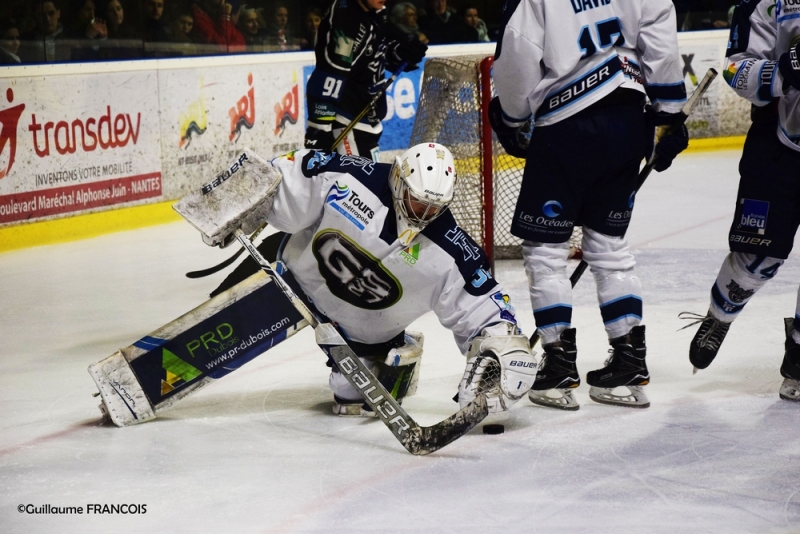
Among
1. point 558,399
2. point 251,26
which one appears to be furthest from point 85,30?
point 558,399

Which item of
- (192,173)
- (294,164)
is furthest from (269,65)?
(294,164)

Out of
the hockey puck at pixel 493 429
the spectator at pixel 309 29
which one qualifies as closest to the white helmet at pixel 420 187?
the hockey puck at pixel 493 429

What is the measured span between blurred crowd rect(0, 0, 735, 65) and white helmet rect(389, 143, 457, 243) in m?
3.57

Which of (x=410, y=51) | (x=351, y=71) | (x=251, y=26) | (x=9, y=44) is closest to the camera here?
(x=351, y=71)

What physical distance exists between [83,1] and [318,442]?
4.11 meters

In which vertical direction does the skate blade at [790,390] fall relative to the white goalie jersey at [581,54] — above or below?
below

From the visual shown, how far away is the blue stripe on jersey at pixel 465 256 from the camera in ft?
9.45

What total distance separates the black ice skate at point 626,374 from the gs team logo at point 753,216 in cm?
44

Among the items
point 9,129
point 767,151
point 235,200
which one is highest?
point 767,151

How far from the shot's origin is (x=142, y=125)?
6219 millimetres

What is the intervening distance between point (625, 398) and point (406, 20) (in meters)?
5.48

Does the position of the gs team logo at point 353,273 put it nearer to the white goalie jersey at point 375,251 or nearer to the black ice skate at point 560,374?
the white goalie jersey at point 375,251

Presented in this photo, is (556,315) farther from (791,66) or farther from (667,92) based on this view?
(791,66)

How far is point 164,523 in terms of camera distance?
2.36m
